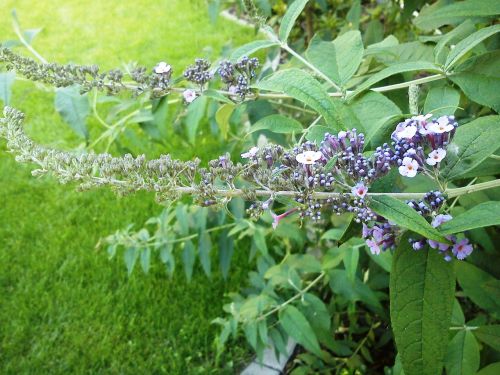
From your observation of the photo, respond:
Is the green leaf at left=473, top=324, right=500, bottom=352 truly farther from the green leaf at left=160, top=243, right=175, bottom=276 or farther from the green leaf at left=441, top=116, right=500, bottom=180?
the green leaf at left=160, top=243, right=175, bottom=276

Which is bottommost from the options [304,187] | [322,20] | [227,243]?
[227,243]

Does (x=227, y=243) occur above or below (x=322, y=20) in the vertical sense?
below

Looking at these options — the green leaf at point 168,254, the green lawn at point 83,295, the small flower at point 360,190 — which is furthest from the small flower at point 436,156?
the green leaf at point 168,254

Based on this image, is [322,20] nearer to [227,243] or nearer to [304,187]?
[227,243]

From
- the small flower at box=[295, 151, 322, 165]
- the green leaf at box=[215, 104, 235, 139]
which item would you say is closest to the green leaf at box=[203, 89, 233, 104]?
the green leaf at box=[215, 104, 235, 139]

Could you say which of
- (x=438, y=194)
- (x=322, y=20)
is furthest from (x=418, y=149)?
(x=322, y=20)

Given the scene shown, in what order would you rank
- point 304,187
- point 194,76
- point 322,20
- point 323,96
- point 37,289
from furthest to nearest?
1. point 322,20
2. point 37,289
3. point 194,76
4. point 323,96
5. point 304,187

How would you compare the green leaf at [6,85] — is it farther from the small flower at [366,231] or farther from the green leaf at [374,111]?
the small flower at [366,231]
